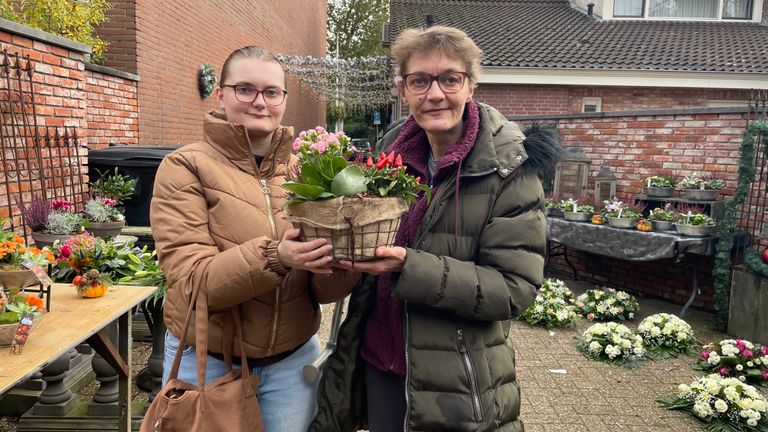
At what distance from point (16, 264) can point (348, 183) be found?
1787 mm

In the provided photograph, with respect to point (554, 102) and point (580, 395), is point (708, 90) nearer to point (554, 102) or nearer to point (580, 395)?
point (554, 102)

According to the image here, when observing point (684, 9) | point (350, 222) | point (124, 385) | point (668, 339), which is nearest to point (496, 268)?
point (350, 222)

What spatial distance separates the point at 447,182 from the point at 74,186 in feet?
13.9

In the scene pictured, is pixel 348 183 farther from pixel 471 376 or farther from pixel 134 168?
pixel 134 168

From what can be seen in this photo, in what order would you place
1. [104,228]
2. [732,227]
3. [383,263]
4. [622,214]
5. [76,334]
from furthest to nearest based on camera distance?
[622,214] → [732,227] → [104,228] → [76,334] → [383,263]

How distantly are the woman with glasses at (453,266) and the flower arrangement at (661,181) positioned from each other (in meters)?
6.02

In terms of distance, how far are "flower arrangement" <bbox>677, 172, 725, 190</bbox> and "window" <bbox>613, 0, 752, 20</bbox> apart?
30.8ft

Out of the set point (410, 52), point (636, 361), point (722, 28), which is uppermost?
point (722, 28)

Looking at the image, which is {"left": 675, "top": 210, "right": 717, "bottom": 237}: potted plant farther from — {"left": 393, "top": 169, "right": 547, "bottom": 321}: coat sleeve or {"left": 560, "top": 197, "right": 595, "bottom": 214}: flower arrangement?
{"left": 393, "top": 169, "right": 547, "bottom": 321}: coat sleeve

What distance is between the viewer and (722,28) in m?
14.0

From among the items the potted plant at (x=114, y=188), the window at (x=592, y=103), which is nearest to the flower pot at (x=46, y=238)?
the potted plant at (x=114, y=188)

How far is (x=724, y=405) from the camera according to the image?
146 inches

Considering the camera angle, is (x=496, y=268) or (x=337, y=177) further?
(x=496, y=268)

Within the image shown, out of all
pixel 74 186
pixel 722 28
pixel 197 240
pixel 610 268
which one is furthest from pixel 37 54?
pixel 722 28
